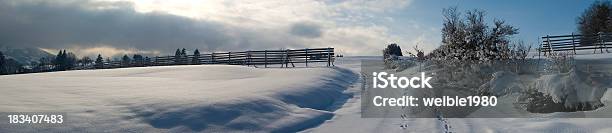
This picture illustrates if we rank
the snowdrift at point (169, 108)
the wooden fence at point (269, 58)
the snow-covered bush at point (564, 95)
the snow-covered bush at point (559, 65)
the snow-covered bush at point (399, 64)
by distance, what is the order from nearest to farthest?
the snowdrift at point (169, 108) → the snow-covered bush at point (564, 95) → the snow-covered bush at point (559, 65) → the snow-covered bush at point (399, 64) → the wooden fence at point (269, 58)

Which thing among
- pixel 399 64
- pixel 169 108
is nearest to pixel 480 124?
pixel 169 108

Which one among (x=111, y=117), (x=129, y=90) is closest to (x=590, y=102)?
(x=111, y=117)

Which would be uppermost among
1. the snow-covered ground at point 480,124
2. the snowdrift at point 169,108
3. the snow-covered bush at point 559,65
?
the snow-covered bush at point 559,65

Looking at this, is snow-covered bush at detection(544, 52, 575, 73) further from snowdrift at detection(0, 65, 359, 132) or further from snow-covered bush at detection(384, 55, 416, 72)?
snow-covered bush at detection(384, 55, 416, 72)

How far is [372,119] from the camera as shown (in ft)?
35.2

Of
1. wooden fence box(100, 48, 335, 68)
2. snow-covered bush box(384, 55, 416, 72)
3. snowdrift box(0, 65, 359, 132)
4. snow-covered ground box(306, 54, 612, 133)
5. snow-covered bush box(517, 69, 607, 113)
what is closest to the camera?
snowdrift box(0, 65, 359, 132)

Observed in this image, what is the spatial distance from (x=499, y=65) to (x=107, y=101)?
13.6 metres

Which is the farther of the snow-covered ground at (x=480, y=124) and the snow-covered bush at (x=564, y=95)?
the snow-covered bush at (x=564, y=95)

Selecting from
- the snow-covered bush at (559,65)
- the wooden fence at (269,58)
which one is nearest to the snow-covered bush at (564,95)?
the snow-covered bush at (559,65)

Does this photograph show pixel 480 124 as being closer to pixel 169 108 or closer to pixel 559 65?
pixel 169 108

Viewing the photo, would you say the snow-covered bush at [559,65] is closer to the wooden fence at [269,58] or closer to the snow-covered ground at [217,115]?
the snow-covered ground at [217,115]

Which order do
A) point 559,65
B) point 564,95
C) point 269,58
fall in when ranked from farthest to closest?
point 269,58 → point 559,65 → point 564,95

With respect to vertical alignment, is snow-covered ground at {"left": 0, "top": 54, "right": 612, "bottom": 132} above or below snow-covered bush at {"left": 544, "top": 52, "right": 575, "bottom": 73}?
below

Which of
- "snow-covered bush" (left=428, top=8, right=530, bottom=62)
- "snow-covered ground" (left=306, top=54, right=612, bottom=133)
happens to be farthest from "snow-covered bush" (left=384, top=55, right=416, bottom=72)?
"snow-covered ground" (left=306, top=54, right=612, bottom=133)
